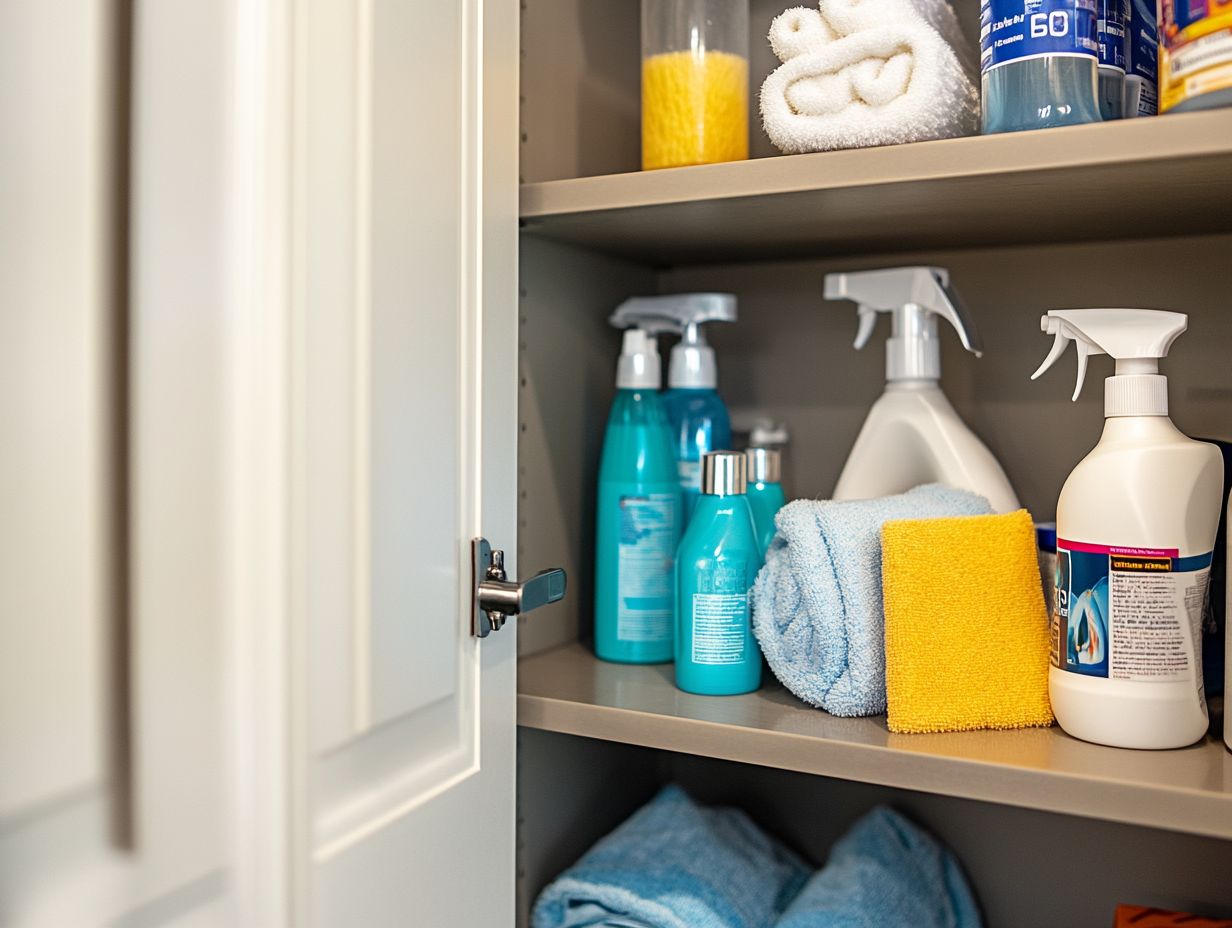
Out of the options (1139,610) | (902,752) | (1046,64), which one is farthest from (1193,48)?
(902,752)

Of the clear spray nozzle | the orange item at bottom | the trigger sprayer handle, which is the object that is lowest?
the orange item at bottom

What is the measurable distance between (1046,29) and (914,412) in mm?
280

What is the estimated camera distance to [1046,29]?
62 cm

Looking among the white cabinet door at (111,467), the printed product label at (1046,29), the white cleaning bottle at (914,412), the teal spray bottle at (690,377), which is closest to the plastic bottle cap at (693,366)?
the teal spray bottle at (690,377)

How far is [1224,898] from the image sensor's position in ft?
2.68

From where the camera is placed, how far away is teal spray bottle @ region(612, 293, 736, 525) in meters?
0.86

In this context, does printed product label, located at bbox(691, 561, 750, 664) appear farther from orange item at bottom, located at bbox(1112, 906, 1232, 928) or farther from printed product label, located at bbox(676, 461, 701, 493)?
orange item at bottom, located at bbox(1112, 906, 1232, 928)

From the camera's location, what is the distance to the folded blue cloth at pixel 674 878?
2.53ft

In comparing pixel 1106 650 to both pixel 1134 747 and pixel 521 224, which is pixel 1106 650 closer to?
pixel 1134 747

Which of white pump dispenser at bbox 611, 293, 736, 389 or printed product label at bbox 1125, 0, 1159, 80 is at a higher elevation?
printed product label at bbox 1125, 0, 1159, 80

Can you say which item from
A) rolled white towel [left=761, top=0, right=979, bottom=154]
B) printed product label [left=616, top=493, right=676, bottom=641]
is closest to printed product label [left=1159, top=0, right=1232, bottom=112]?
rolled white towel [left=761, top=0, right=979, bottom=154]

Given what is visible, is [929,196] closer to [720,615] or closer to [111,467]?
[720,615]

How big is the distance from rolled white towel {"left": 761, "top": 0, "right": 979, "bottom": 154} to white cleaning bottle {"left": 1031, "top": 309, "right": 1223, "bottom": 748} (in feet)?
0.52

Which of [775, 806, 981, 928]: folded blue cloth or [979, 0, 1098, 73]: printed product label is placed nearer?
[979, 0, 1098, 73]: printed product label
